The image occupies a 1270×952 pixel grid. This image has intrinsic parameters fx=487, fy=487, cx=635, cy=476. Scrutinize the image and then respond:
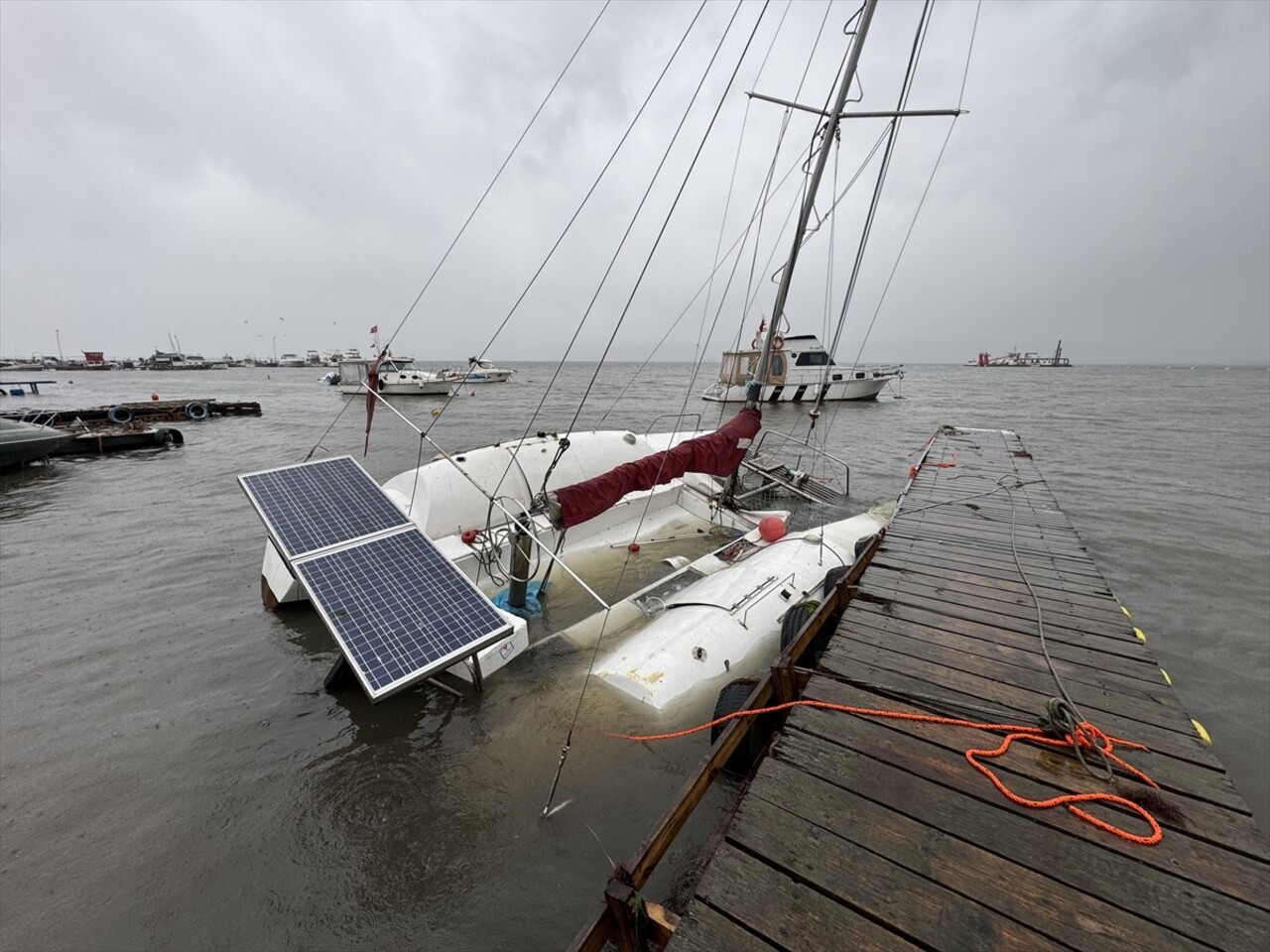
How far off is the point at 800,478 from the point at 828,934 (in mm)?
14467

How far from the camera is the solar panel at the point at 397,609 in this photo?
5.11 m

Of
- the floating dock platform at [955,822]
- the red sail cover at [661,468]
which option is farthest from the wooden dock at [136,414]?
the floating dock platform at [955,822]

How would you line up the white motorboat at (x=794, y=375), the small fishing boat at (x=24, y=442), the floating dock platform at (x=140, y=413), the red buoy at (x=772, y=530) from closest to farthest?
the red buoy at (x=772, y=530) → the small fishing boat at (x=24, y=442) → the floating dock platform at (x=140, y=413) → the white motorboat at (x=794, y=375)

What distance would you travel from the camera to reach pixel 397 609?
5.79m

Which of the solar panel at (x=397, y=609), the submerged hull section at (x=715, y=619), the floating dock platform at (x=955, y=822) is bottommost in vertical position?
the submerged hull section at (x=715, y=619)

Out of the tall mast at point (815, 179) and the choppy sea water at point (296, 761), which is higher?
the tall mast at point (815, 179)

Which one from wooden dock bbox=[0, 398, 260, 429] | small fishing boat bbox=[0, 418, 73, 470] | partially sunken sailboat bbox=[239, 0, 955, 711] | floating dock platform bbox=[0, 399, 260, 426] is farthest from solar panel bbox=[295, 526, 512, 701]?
wooden dock bbox=[0, 398, 260, 429]

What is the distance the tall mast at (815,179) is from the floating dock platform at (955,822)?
5766 mm

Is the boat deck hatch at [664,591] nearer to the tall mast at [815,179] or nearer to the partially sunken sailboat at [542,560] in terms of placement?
the partially sunken sailboat at [542,560]

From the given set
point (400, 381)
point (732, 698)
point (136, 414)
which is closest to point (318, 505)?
point (732, 698)

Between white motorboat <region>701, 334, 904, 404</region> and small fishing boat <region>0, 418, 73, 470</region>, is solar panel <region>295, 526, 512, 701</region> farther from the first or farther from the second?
white motorboat <region>701, 334, 904, 404</region>

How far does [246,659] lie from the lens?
24.9ft

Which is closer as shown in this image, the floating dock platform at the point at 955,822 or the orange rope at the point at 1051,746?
the floating dock platform at the point at 955,822

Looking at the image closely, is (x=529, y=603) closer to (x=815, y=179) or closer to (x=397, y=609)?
(x=397, y=609)
